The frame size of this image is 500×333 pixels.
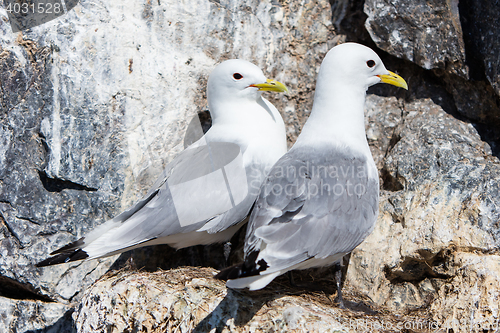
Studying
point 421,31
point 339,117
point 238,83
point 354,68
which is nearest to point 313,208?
point 339,117

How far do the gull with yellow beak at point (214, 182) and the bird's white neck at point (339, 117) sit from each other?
0.33 m

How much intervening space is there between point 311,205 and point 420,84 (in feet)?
5.83

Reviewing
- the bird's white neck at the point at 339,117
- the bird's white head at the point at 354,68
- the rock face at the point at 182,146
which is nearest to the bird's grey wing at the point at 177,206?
the rock face at the point at 182,146

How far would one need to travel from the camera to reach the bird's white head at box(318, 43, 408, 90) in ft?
10.9

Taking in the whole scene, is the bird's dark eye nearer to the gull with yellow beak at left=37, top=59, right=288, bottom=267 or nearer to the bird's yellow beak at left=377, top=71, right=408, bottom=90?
the bird's yellow beak at left=377, top=71, right=408, bottom=90

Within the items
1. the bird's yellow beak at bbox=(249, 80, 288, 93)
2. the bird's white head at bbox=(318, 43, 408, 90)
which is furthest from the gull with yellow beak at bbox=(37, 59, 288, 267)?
the bird's white head at bbox=(318, 43, 408, 90)

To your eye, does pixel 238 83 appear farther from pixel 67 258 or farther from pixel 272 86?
pixel 67 258

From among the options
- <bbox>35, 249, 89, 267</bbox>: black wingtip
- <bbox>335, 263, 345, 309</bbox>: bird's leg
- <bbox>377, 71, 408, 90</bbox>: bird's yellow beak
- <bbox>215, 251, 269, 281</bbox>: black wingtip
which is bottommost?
<bbox>335, 263, 345, 309</bbox>: bird's leg

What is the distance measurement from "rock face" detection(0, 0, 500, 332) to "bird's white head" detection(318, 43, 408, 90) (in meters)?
0.51

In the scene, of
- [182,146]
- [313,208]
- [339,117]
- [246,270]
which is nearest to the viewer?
[246,270]

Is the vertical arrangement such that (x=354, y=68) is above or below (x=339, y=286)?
above

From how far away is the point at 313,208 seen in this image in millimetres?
2771

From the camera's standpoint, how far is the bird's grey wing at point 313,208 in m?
2.60

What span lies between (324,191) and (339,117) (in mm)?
713
